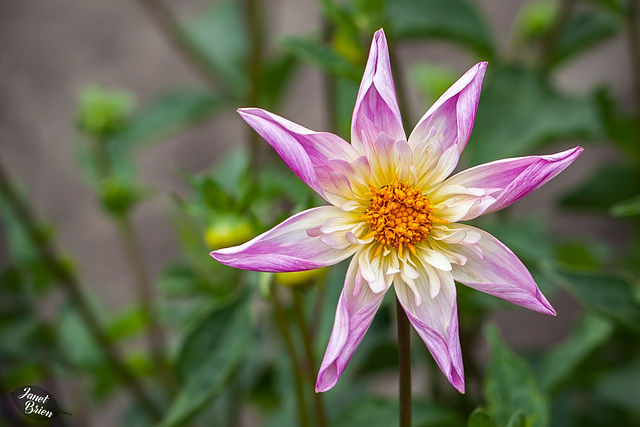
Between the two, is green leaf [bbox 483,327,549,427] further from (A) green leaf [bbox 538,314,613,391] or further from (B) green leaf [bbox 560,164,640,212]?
(B) green leaf [bbox 560,164,640,212]

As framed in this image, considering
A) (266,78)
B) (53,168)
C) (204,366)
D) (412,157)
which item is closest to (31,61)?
(53,168)

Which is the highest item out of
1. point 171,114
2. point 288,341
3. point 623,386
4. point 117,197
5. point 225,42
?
point 225,42

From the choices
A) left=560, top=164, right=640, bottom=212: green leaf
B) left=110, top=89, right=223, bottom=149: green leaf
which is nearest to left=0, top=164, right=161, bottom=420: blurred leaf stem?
left=110, top=89, right=223, bottom=149: green leaf

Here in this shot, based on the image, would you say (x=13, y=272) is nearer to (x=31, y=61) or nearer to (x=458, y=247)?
(x=458, y=247)

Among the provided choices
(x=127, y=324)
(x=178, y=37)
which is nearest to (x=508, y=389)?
(x=127, y=324)

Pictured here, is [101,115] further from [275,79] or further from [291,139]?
[291,139]

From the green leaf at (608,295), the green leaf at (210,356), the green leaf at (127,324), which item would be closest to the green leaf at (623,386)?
the green leaf at (608,295)
